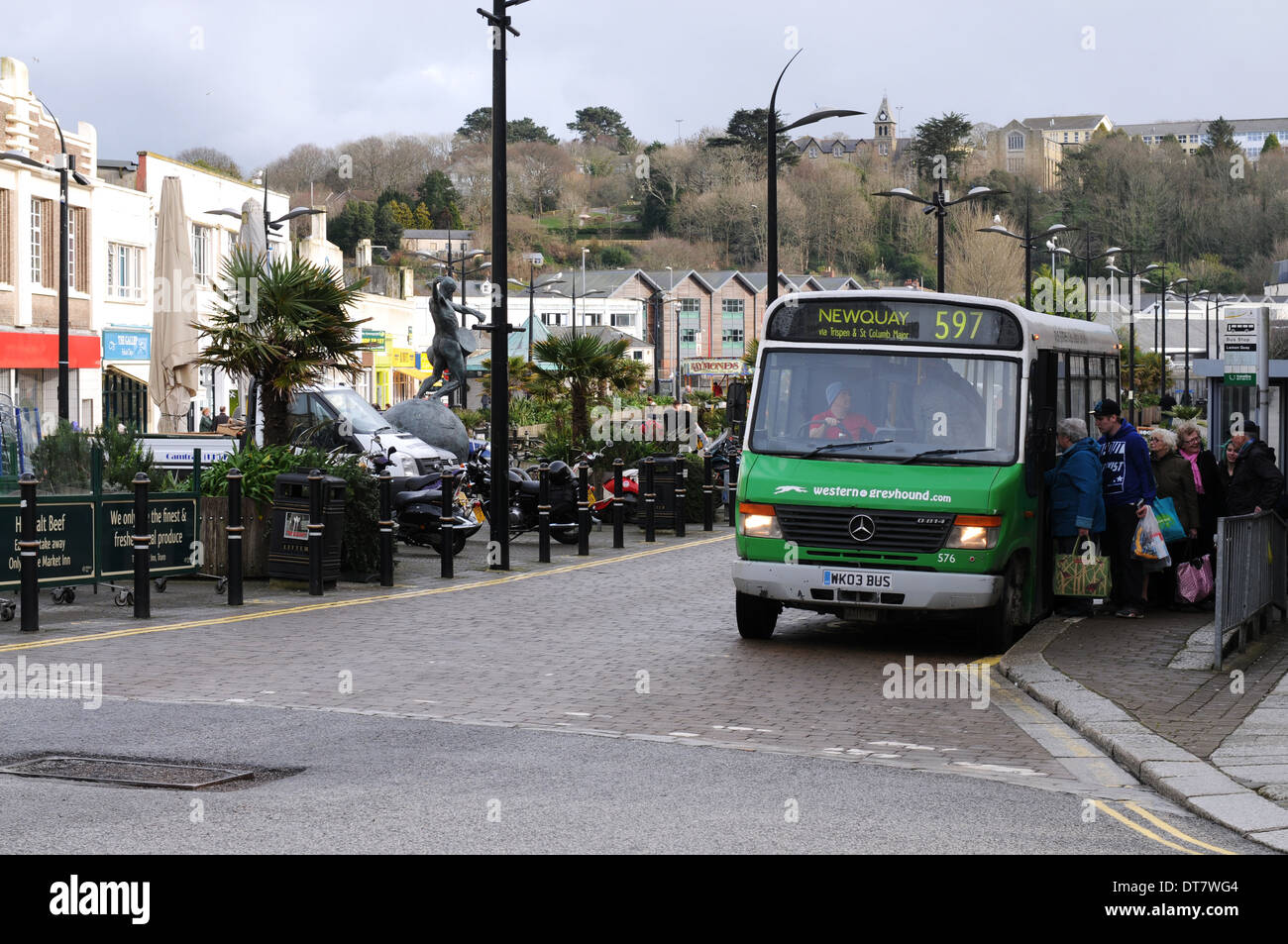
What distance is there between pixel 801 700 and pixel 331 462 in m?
8.06

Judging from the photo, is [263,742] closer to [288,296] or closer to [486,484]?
[288,296]

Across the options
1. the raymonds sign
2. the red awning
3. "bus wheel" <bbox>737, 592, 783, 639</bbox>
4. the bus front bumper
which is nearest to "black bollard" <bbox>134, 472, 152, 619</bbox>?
"bus wheel" <bbox>737, 592, 783, 639</bbox>

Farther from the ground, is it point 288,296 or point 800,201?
point 800,201

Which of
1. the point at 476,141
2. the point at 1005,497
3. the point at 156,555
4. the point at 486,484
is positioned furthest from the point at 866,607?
the point at 476,141

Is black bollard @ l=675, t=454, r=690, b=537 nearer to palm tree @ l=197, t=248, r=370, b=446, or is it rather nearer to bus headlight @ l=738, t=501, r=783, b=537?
palm tree @ l=197, t=248, r=370, b=446

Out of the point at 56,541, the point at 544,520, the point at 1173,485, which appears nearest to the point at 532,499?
the point at 544,520

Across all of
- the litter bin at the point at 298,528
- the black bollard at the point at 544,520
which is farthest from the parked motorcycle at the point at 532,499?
the litter bin at the point at 298,528

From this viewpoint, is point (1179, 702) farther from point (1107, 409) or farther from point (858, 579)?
point (1107, 409)

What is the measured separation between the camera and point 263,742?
337 inches

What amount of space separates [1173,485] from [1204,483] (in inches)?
27.4

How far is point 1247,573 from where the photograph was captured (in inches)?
472

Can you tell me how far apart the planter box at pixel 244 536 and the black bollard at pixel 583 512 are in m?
5.35

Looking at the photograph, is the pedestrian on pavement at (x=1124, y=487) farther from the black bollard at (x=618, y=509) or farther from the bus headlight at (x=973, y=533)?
the black bollard at (x=618, y=509)

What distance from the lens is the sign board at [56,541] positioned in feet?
43.7
